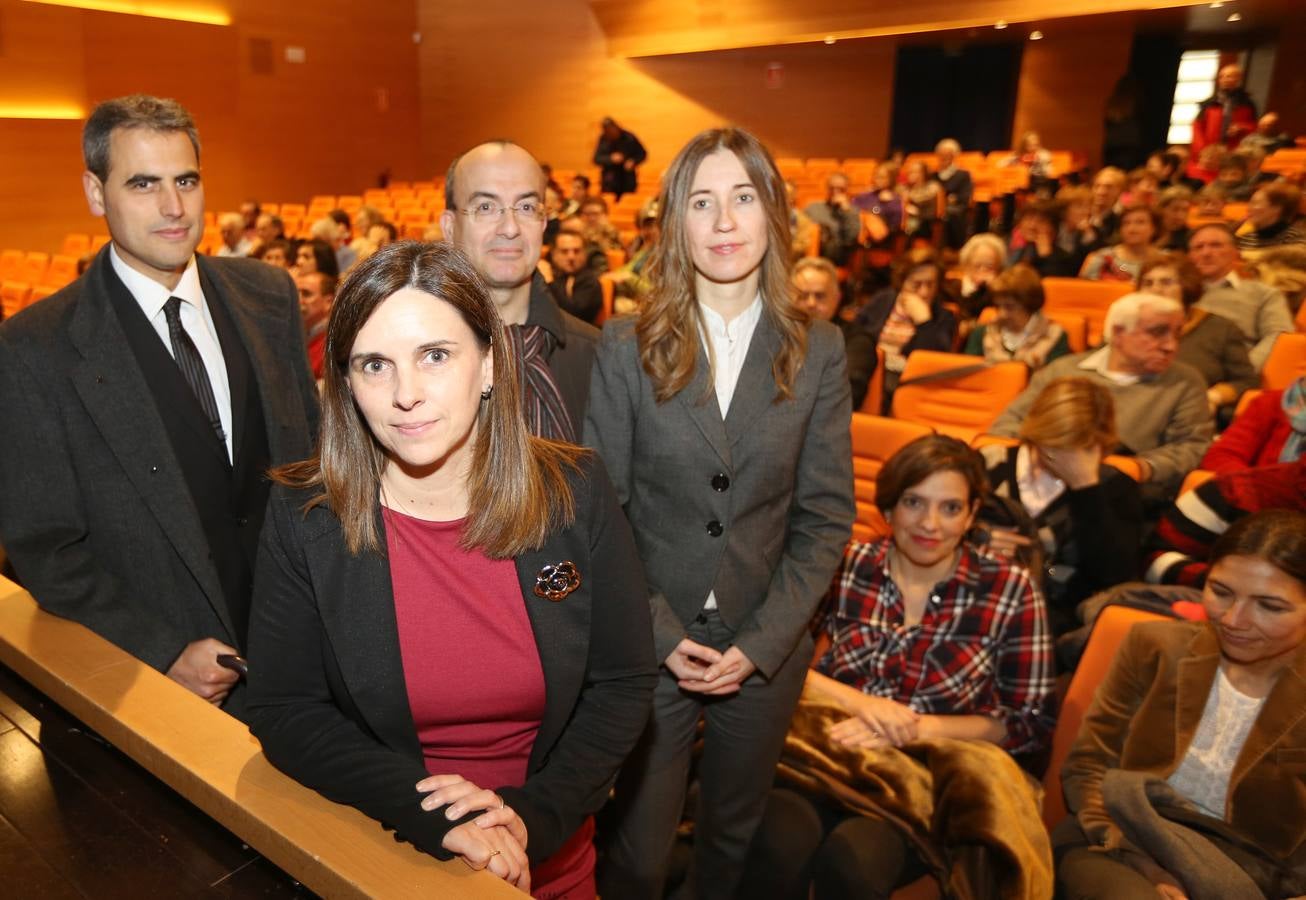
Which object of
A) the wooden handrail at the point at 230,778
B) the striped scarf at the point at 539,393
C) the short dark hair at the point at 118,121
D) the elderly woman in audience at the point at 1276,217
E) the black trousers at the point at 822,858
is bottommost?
the black trousers at the point at 822,858

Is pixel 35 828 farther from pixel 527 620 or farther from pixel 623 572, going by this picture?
pixel 623 572

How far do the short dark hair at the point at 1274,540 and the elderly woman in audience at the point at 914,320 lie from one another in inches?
115

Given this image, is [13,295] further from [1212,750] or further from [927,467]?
[1212,750]

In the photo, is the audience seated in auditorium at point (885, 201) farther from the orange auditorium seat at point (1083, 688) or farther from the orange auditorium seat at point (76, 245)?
the orange auditorium seat at point (76, 245)

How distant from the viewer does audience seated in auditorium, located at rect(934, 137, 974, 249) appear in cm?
812

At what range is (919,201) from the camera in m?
8.26

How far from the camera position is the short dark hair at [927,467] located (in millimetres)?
2152

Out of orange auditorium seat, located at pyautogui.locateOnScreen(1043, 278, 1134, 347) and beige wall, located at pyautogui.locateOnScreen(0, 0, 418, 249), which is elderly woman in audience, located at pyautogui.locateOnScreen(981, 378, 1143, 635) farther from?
beige wall, located at pyautogui.locateOnScreen(0, 0, 418, 249)

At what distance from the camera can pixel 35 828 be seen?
1059 millimetres

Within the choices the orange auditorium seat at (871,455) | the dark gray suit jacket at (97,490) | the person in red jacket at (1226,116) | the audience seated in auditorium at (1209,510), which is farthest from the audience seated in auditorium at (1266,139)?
the dark gray suit jacket at (97,490)

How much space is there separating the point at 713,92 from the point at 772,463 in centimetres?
1343

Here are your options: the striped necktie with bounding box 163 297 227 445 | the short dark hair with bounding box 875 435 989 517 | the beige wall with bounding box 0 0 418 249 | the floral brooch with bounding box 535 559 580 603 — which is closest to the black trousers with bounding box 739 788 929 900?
the short dark hair with bounding box 875 435 989 517

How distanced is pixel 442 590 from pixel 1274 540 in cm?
149

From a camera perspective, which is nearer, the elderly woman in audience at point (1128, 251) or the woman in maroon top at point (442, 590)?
the woman in maroon top at point (442, 590)
